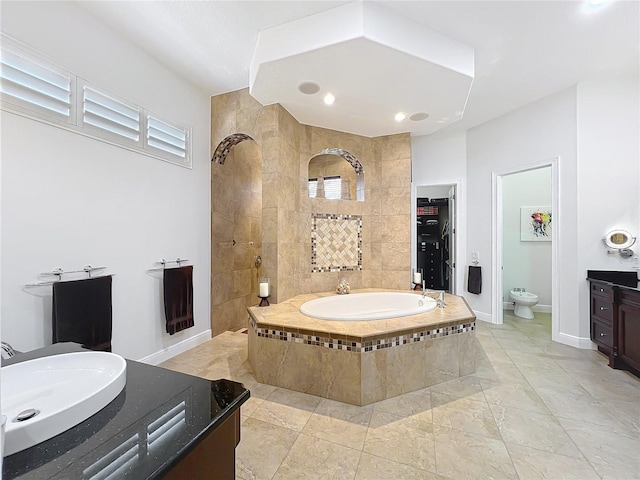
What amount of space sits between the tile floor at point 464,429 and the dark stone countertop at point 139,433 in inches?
36.3

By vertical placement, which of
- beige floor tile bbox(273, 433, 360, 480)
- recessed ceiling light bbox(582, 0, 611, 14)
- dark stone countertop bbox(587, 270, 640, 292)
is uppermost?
recessed ceiling light bbox(582, 0, 611, 14)

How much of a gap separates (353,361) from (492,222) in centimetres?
299

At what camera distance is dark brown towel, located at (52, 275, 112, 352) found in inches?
77.8

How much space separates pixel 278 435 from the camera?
187 centimetres

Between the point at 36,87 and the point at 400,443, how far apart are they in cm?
327

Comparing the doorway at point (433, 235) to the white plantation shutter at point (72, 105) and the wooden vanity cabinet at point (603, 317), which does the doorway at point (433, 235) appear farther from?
the white plantation shutter at point (72, 105)

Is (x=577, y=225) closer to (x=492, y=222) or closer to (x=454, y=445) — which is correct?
(x=492, y=222)

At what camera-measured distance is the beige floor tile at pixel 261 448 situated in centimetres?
159

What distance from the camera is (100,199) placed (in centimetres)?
232

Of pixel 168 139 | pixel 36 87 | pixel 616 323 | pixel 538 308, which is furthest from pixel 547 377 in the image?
pixel 36 87

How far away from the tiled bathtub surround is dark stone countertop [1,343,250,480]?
133 cm

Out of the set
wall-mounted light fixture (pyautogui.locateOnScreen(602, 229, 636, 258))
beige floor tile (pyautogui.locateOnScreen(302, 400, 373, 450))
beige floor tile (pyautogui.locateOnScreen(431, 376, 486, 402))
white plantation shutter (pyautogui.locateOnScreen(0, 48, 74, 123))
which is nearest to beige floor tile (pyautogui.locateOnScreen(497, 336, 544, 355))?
beige floor tile (pyautogui.locateOnScreen(431, 376, 486, 402))

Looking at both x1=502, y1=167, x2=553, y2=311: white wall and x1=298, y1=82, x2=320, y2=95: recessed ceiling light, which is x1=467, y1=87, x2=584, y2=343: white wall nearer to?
x1=502, y1=167, x2=553, y2=311: white wall

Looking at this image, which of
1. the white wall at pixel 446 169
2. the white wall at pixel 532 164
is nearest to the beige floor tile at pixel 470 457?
the white wall at pixel 532 164
